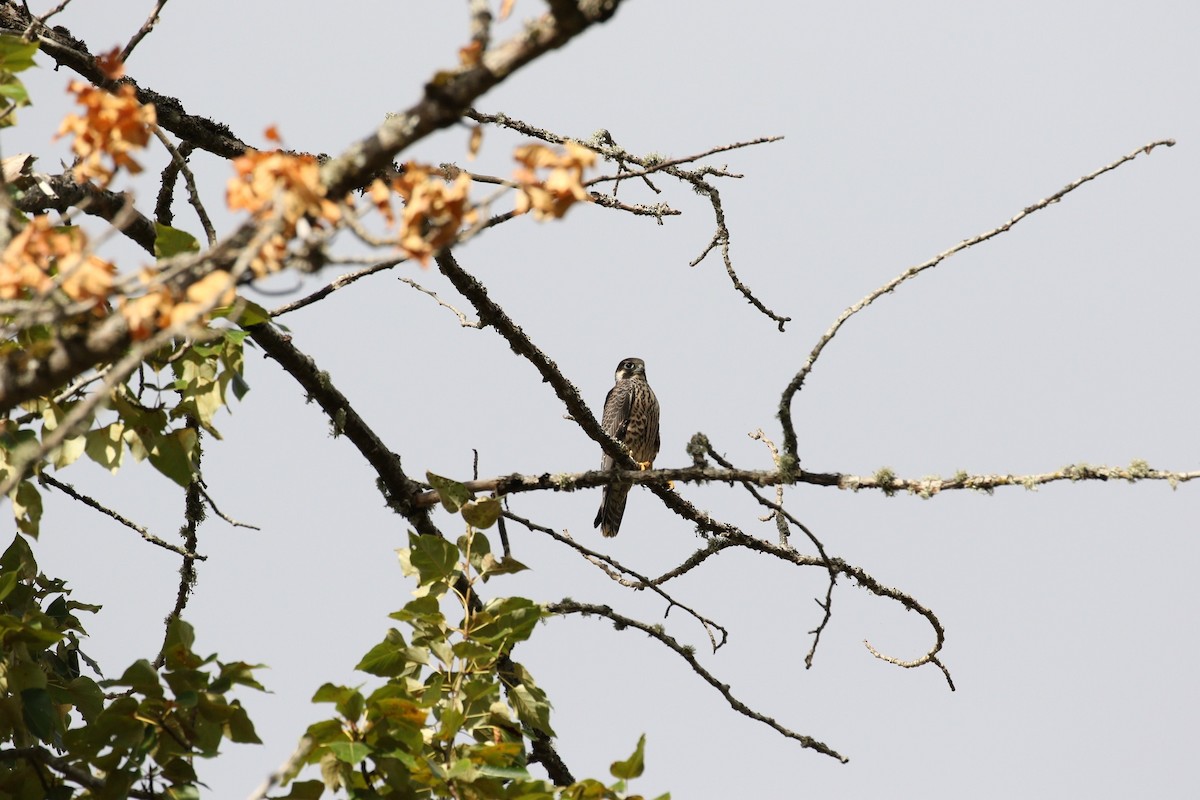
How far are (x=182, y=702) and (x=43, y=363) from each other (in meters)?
1.07

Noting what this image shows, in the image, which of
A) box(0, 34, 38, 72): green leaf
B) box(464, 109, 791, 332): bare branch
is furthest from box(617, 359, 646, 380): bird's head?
box(0, 34, 38, 72): green leaf

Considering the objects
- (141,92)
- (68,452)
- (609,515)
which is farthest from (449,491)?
(609,515)

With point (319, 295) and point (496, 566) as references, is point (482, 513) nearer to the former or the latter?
point (496, 566)

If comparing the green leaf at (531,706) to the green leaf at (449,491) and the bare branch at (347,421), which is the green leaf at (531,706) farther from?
the bare branch at (347,421)

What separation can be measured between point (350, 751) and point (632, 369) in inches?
333

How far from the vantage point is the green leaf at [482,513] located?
3.31 meters

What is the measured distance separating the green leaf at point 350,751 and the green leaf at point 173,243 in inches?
43.8

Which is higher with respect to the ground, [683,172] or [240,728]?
[683,172]

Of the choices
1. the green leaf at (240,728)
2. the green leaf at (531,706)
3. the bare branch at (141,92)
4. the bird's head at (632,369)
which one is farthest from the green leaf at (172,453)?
the bird's head at (632,369)

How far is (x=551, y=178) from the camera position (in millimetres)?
1991

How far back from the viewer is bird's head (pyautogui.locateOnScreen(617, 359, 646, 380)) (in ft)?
36.0

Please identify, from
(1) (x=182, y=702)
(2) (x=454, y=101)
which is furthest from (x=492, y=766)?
(2) (x=454, y=101)

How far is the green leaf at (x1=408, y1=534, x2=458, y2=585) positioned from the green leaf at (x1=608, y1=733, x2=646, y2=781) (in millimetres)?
698

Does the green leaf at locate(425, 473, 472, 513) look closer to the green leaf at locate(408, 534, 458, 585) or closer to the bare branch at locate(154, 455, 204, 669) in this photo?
the green leaf at locate(408, 534, 458, 585)
